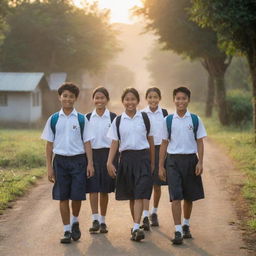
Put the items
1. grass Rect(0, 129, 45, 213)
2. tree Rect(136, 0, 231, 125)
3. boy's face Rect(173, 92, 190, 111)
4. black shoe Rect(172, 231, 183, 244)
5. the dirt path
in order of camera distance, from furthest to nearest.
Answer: tree Rect(136, 0, 231, 125), grass Rect(0, 129, 45, 213), boy's face Rect(173, 92, 190, 111), black shoe Rect(172, 231, 183, 244), the dirt path

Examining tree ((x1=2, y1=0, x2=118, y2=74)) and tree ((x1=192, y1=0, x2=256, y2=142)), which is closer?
tree ((x1=192, y1=0, x2=256, y2=142))

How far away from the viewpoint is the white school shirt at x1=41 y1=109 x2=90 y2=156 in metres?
6.42

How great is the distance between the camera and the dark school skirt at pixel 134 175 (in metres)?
6.62

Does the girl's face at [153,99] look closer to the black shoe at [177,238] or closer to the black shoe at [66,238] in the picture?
the black shoe at [177,238]

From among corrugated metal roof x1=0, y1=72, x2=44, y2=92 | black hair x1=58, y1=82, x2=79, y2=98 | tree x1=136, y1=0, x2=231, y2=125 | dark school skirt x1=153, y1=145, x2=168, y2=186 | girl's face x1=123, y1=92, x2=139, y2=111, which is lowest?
dark school skirt x1=153, y1=145, x2=168, y2=186

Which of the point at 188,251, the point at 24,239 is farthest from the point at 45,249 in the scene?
the point at 188,251

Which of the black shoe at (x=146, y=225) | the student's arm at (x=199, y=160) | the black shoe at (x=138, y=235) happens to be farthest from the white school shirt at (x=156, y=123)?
the black shoe at (x=138, y=235)

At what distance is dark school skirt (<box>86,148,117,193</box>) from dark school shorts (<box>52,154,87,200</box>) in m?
0.31

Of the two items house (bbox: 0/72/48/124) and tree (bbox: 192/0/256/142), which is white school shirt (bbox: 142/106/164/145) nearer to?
tree (bbox: 192/0/256/142)

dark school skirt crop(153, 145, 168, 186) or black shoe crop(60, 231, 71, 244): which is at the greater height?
dark school skirt crop(153, 145, 168, 186)

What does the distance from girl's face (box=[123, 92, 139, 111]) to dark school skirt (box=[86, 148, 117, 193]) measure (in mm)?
679

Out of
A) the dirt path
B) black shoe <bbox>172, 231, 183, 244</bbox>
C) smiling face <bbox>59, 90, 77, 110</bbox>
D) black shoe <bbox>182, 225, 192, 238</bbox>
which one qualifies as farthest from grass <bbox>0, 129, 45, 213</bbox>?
black shoe <bbox>172, 231, 183, 244</bbox>

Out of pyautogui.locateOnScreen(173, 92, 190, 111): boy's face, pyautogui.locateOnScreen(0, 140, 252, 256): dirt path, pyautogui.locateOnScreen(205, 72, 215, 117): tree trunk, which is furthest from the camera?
pyautogui.locateOnScreen(205, 72, 215, 117): tree trunk

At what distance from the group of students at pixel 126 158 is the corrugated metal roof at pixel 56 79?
1266 inches
